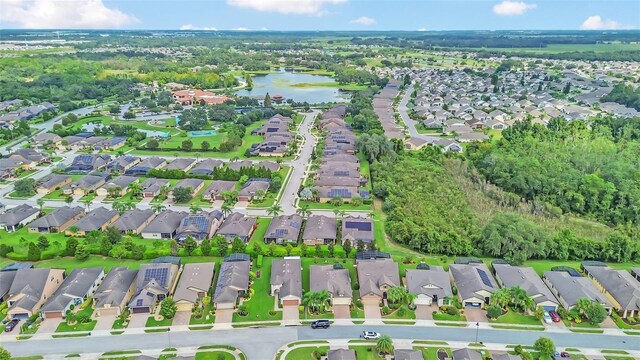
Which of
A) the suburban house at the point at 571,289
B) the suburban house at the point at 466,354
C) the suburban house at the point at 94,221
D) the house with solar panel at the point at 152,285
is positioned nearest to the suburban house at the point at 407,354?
the suburban house at the point at 466,354

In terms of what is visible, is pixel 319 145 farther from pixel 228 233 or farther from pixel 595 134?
pixel 595 134

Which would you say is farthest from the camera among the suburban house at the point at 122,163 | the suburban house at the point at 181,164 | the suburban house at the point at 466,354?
the suburban house at the point at 122,163

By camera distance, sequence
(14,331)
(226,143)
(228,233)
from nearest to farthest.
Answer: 1. (14,331)
2. (228,233)
3. (226,143)

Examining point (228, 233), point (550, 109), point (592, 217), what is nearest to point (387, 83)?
point (550, 109)

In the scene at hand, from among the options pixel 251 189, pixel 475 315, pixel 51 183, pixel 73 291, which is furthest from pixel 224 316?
pixel 51 183

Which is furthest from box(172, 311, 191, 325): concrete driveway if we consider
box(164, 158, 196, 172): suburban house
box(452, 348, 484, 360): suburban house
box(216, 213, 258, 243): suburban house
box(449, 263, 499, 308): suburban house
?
box(164, 158, 196, 172): suburban house

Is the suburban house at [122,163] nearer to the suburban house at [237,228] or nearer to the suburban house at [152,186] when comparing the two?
the suburban house at [152,186]

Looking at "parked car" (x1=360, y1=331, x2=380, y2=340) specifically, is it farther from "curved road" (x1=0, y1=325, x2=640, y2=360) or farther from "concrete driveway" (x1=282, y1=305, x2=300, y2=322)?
"concrete driveway" (x1=282, y1=305, x2=300, y2=322)
